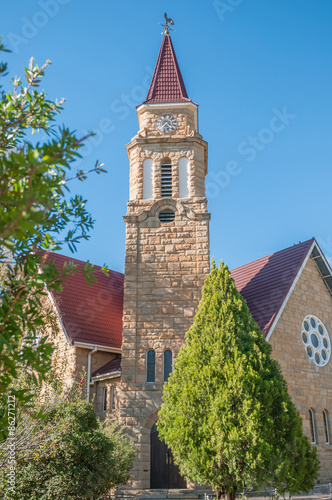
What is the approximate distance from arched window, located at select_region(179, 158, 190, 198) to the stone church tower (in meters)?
0.04

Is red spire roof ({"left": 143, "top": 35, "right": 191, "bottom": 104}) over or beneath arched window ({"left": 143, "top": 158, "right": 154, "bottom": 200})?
over

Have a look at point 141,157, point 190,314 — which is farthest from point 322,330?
point 141,157

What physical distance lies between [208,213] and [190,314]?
4.15 meters

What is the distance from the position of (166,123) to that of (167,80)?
340cm

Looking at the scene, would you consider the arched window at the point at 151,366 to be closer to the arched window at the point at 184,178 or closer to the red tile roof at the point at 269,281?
the red tile roof at the point at 269,281

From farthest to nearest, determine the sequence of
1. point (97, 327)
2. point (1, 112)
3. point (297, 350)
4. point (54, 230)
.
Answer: point (97, 327)
point (297, 350)
point (54, 230)
point (1, 112)

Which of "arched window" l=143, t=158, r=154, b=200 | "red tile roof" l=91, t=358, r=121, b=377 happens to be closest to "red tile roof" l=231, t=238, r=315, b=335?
"red tile roof" l=91, t=358, r=121, b=377

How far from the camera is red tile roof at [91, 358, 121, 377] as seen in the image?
1758cm

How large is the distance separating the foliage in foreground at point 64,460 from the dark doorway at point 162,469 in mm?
3336

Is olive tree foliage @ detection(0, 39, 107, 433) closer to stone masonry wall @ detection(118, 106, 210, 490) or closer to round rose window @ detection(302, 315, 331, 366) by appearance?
stone masonry wall @ detection(118, 106, 210, 490)

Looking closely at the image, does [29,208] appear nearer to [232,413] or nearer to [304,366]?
[232,413]

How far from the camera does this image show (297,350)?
17.9m

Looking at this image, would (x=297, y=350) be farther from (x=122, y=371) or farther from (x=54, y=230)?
(x=54, y=230)

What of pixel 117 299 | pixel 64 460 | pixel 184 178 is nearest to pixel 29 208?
pixel 64 460
